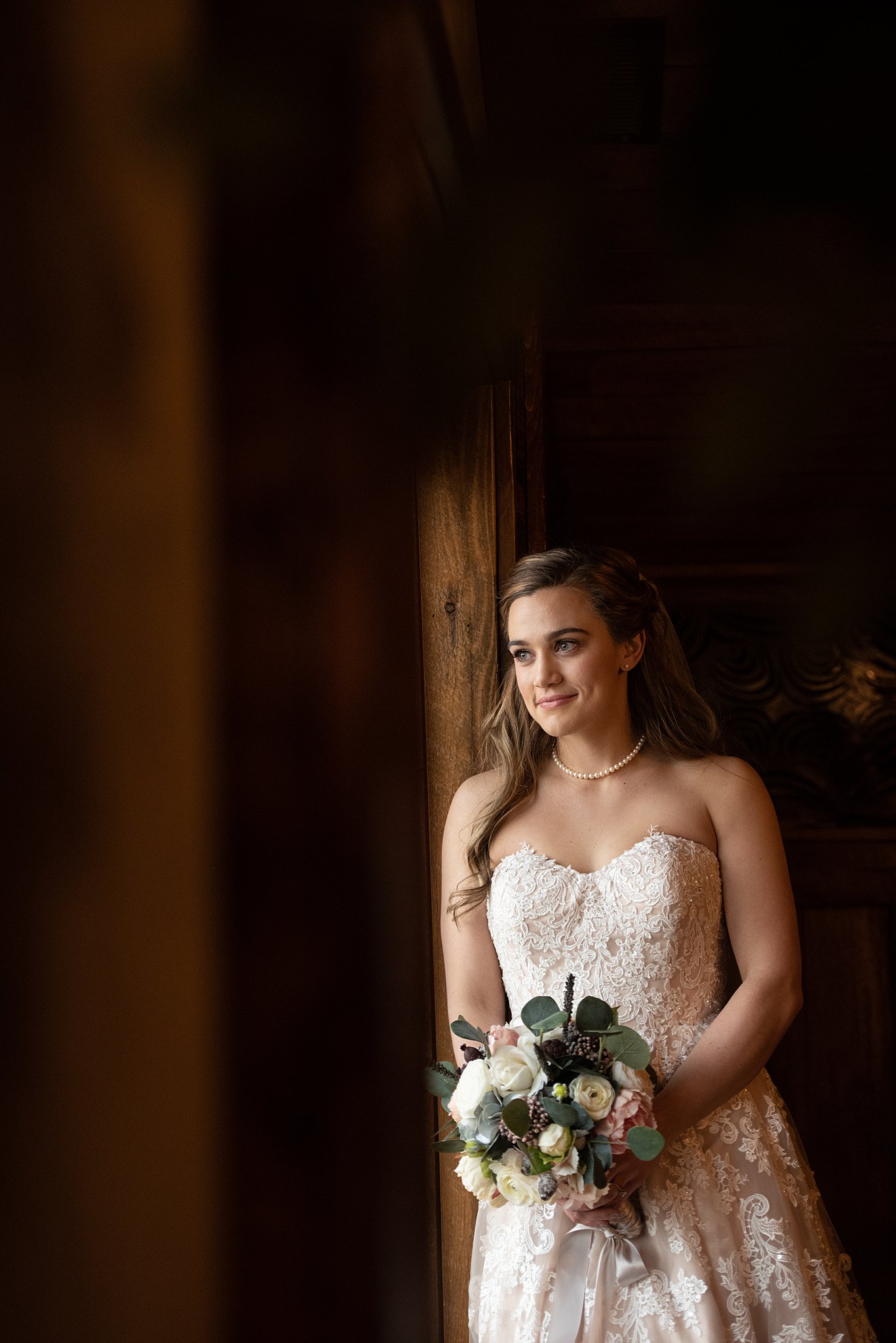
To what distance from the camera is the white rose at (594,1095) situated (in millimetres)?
1499

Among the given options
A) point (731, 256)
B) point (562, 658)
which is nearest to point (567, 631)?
point (562, 658)

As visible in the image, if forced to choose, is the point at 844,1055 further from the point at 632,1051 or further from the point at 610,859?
the point at 632,1051

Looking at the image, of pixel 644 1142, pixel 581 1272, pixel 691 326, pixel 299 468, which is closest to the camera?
pixel 299 468

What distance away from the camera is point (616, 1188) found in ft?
5.24

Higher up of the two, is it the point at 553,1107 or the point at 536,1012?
the point at 536,1012

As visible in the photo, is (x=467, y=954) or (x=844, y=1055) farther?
(x=844, y=1055)

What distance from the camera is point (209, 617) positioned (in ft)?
0.62

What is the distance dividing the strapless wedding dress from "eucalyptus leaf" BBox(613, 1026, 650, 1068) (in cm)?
35

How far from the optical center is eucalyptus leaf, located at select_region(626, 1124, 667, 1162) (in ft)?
4.76

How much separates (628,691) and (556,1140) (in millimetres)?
996

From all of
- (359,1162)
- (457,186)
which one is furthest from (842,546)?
(359,1162)

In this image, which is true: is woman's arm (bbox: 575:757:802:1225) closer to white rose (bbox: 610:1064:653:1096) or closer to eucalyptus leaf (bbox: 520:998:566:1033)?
white rose (bbox: 610:1064:653:1096)

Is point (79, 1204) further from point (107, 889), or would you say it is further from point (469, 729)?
point (469, 729)

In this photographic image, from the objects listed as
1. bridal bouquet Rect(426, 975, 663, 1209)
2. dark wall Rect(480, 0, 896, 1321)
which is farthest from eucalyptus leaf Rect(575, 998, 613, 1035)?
dark wall Rect(480, 0, 896, 1321)
